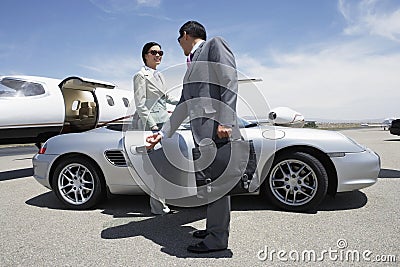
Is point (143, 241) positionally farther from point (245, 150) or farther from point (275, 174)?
point (275, 174)

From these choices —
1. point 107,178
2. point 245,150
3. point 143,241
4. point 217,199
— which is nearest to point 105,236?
point 143,241

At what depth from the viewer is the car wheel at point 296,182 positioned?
409cm

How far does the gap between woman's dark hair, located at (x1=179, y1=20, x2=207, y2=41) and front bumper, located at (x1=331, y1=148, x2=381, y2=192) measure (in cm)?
216

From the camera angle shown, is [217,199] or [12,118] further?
[12,118]

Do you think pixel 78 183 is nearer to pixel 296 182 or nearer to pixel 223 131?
pixel 223 131

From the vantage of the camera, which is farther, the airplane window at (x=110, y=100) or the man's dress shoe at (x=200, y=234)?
the airplane window at (x=110, y=100)

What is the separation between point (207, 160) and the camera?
3014 millimetres

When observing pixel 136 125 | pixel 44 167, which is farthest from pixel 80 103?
pixel 136 125

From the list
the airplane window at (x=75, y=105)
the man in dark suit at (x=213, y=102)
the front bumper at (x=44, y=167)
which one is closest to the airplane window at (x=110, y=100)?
the airplane window at (x=75, y=105)

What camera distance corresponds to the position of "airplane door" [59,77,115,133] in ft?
29.7

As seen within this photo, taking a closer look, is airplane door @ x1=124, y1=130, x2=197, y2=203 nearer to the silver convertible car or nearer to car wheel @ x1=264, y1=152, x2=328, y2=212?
the silver convertible car

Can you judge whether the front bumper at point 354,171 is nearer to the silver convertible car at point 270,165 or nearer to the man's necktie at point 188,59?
the silver convertible car at point 270,165

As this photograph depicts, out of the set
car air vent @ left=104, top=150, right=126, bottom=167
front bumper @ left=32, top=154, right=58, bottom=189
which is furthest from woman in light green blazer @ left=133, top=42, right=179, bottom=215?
front bumper @ left=32, top=154, right=58, bottom=189

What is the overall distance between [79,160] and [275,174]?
2535 mm
